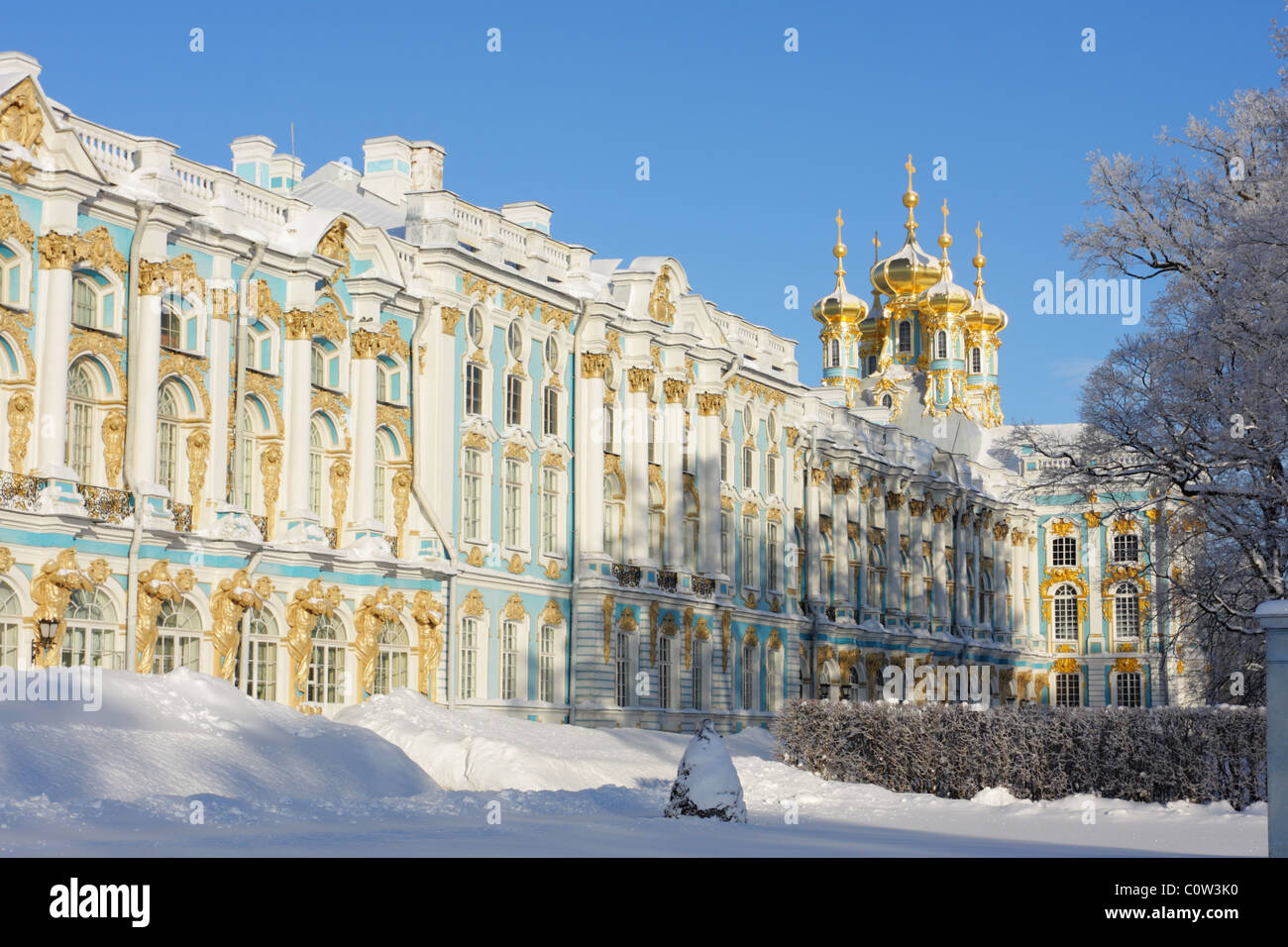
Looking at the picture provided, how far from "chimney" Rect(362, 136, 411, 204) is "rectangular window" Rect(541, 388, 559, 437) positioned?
18.8 feet

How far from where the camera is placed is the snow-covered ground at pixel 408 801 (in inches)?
668

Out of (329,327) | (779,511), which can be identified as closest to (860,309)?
(779,511)

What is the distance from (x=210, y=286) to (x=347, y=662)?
764 centimetres

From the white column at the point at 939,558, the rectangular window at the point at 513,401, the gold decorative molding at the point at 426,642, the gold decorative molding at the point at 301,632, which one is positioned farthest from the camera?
the white column at the point at 939,558

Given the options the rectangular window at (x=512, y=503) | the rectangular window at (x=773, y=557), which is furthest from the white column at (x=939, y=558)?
the rectangular window at (x=512, y=503)

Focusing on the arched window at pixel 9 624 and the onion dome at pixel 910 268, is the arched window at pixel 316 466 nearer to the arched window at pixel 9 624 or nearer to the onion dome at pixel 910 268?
the arched window at pixel 9 624

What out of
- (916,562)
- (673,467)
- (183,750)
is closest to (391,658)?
(673,467)

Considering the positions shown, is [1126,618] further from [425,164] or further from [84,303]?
[84,303]

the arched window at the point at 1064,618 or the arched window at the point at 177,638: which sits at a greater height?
the arched window at the point at 1064,618

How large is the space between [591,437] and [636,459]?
6.60 feet

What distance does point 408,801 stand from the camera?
72.3 ft

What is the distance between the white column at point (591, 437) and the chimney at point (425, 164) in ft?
17.5

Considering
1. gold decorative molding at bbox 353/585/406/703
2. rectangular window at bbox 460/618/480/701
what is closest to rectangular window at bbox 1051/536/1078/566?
rectangular window at bbox 460/618/480/701
